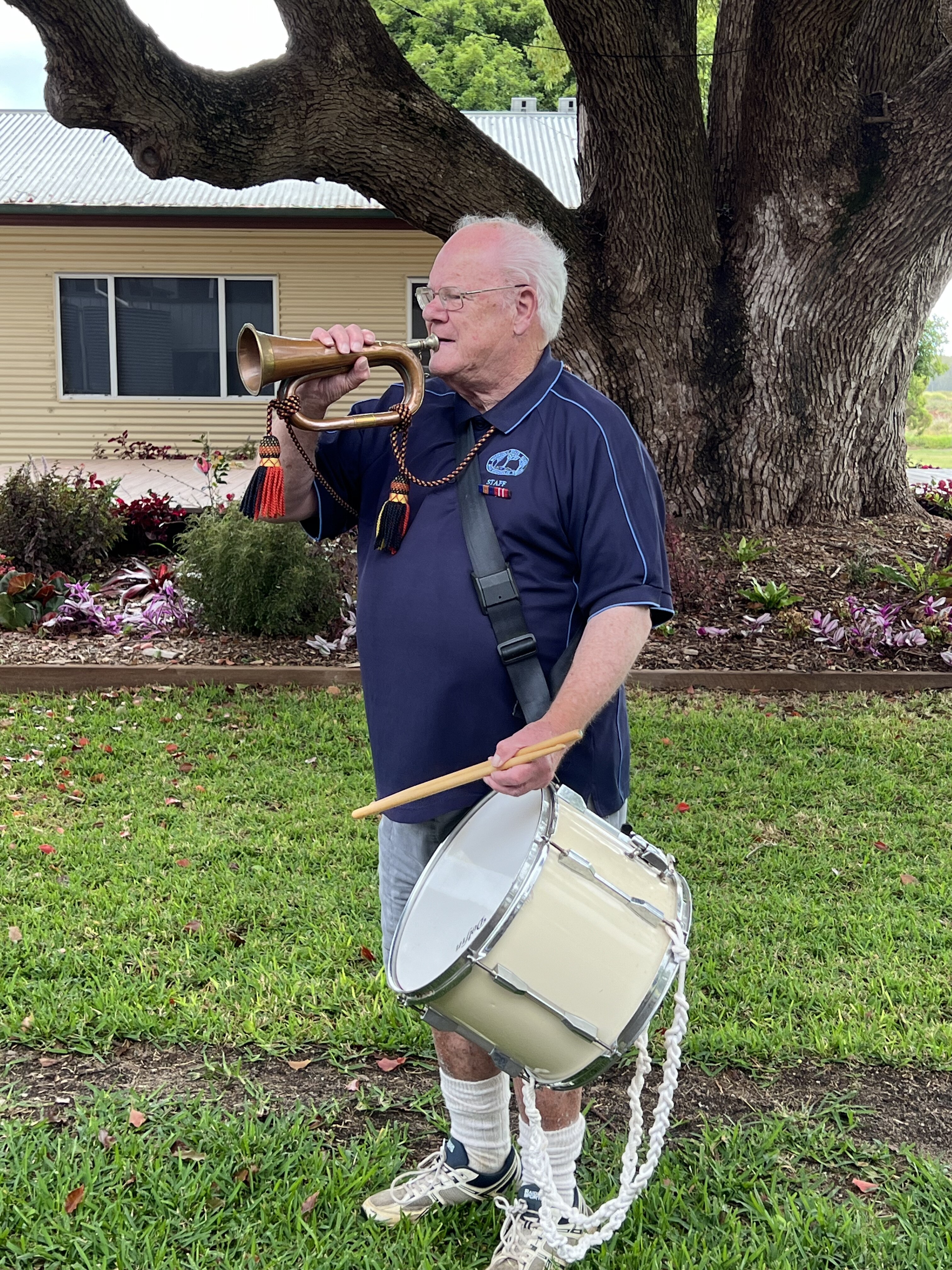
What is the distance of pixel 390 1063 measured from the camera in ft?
10.5

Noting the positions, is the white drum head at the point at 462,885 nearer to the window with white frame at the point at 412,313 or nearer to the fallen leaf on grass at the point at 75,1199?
the fallen leaf on grass at the point at 75,1199

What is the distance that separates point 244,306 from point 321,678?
9.41 metres

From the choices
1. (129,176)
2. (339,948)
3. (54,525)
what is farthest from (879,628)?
(129,176)

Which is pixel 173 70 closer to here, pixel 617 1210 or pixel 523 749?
pixel 523 749

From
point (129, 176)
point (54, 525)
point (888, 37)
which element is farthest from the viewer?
point (129, 176)

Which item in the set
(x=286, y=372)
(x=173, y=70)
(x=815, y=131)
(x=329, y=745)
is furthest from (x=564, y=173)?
(x=286, y=372)

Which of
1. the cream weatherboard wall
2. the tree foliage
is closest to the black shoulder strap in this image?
the cream weatherboard wall

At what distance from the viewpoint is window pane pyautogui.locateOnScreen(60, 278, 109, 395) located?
14.4 m

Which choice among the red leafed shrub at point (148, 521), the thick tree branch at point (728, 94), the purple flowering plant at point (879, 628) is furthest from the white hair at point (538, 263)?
the red leafed shrub at point (148, 521)

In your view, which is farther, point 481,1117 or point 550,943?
point 481,1117

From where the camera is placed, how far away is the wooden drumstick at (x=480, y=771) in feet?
6.82

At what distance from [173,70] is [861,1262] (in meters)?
6.25

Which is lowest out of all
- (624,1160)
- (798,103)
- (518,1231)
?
(518,1231)

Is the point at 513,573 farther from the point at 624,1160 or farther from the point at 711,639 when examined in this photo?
the point at 711,639
